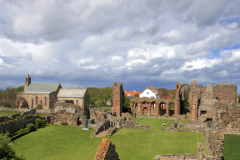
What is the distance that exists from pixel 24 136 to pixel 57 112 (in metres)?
7.94

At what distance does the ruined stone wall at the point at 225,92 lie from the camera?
1267 inches

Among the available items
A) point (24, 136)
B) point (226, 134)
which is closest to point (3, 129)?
point (24, 136)

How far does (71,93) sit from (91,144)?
41.6 metres

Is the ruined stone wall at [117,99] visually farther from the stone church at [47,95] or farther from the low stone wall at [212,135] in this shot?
the low stone wall at [212,135]

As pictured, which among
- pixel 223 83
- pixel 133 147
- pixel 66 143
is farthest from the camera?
pixel 223 83

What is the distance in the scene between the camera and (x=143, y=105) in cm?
5472

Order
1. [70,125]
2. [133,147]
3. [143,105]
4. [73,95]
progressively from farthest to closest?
[73,95], [143,105], [70,125], [133,147]

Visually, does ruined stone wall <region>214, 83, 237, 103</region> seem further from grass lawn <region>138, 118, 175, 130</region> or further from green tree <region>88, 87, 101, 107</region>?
green tree <region>88, 87, 101, 107</region>

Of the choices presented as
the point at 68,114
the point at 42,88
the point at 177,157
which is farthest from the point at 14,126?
the point at 42,88

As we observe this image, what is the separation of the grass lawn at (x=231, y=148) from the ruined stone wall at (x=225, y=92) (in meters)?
15.0

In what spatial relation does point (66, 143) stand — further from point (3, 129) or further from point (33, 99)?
point (33, 99)

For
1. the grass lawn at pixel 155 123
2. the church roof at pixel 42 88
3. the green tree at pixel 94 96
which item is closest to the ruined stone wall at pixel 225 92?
the grass lawn at pixel 155 123

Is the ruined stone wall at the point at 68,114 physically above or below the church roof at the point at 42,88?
below

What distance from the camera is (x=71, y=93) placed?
2351 inches
